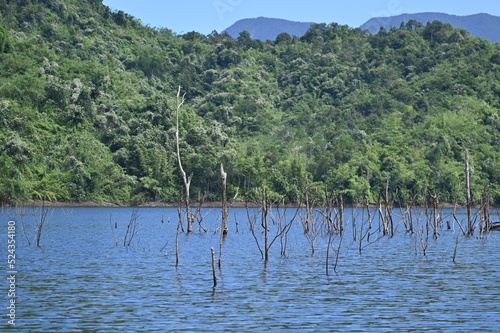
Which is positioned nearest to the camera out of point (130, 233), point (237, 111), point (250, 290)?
point (250, 290)

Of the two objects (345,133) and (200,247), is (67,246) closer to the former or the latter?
(200,247)

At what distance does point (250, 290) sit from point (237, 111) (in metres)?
94.4

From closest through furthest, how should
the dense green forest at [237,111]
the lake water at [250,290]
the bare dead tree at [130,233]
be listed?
the lake water at [250,290], the bare dead tree at [130,233], the dense green forest at [237,111]

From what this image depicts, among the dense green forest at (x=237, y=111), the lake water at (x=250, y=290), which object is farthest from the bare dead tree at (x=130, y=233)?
the dense green forest at (x=237, y=111)

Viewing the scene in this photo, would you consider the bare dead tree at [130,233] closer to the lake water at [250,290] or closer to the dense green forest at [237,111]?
the lake water at [250,290]

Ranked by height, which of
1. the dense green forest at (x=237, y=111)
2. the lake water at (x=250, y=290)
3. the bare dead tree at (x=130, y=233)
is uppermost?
the dense green forest at (x=237, y=111)

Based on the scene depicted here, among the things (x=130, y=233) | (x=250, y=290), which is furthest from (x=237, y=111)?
(x=250, y=290)

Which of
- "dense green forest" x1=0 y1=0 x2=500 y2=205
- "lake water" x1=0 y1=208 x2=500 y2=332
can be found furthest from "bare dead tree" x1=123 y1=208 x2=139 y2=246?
"dense green forest" x1=0 y1=0 x2=500 y2=205

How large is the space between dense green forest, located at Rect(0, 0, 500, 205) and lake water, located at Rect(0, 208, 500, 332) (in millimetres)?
41545

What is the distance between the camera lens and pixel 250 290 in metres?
20.4

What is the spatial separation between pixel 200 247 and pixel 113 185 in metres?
51.1

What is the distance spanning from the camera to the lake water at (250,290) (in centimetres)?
1598

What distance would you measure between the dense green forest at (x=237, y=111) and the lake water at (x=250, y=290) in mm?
41545

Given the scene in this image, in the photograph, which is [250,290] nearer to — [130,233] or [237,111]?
[130,233]
